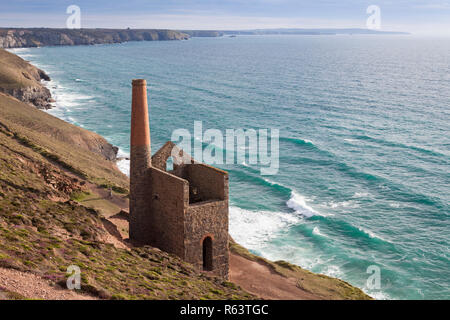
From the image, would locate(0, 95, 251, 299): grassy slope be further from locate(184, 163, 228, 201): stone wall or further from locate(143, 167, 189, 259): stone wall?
locate(184, 163, 228, 201): stone wall

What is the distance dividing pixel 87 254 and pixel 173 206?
5.78 metres

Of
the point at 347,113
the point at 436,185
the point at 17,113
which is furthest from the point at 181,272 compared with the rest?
the point at 347,113

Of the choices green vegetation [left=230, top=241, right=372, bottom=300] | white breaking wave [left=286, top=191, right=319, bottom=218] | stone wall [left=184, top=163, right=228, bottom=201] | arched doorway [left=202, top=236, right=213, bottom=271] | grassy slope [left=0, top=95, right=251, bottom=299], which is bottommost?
green vegetation [left=230, top=241, right=372, bottom=300]

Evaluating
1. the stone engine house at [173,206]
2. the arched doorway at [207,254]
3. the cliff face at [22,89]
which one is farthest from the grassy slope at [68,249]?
the cliff face at [22,89]

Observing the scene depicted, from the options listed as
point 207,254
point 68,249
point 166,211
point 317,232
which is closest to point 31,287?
point 68,249

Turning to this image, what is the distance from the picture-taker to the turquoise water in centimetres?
3816

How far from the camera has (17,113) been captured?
59.7 meters

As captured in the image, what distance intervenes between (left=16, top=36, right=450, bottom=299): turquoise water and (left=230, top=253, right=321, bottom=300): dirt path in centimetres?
554

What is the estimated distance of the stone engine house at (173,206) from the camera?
26.2 meters

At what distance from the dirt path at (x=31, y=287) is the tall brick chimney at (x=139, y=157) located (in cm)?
1088

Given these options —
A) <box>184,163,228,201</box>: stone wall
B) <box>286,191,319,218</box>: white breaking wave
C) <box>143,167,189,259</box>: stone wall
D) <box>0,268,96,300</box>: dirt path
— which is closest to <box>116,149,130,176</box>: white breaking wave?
<box>286,191,319,218</box>: white breaking wave
